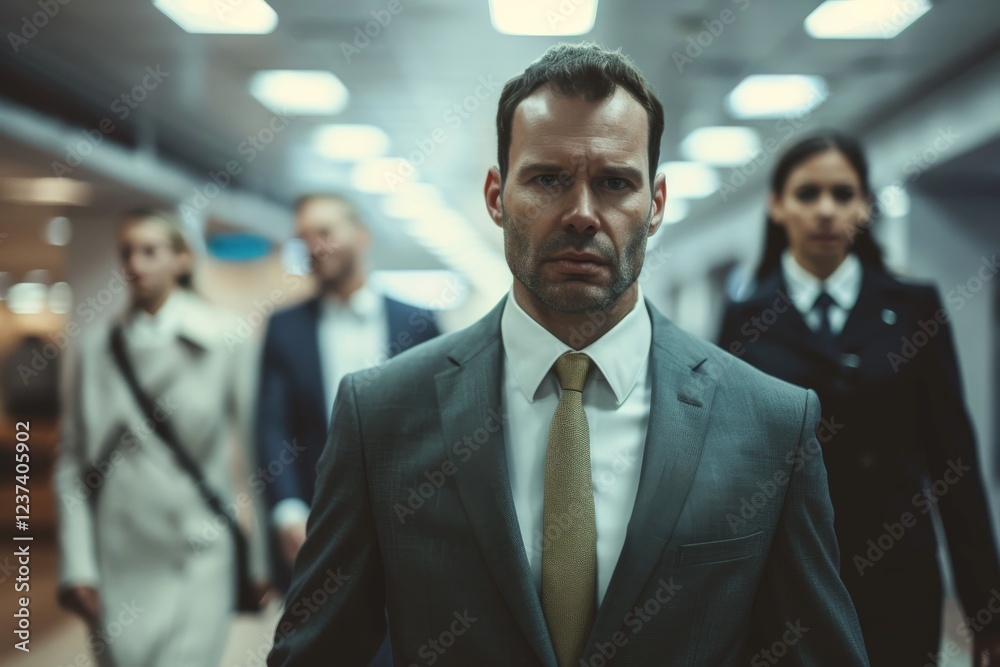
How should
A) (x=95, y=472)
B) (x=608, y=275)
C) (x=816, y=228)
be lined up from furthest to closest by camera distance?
1. (x=95, y=472)
2. (x=816, y=228)
3. (x=608, y=275)

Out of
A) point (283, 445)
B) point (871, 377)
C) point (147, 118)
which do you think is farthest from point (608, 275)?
point (147, 118)

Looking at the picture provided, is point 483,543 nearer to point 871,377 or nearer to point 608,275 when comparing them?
point 608,275

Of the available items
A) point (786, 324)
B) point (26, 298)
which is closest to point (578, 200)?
point (786, 324)

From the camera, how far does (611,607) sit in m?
1.21

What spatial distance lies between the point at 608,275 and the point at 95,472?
2605 millimetres

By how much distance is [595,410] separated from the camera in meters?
1.37

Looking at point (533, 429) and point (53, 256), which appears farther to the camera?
point (53, 256)

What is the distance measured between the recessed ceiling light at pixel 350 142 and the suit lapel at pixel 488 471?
4.69 metres

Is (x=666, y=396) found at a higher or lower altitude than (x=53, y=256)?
lower

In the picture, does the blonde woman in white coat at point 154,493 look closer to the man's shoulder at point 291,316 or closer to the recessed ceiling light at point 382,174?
the man's shoulder at point 291,316

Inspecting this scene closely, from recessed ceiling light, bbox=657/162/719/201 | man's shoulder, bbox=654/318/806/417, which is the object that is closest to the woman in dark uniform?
man's shoulder, bbox=654/318/806/417

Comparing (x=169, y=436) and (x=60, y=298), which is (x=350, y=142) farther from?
Result: (x=169, y=436)

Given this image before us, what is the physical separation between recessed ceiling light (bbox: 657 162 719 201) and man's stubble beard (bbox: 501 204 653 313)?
5.88 metres

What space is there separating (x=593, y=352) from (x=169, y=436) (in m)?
2.40
